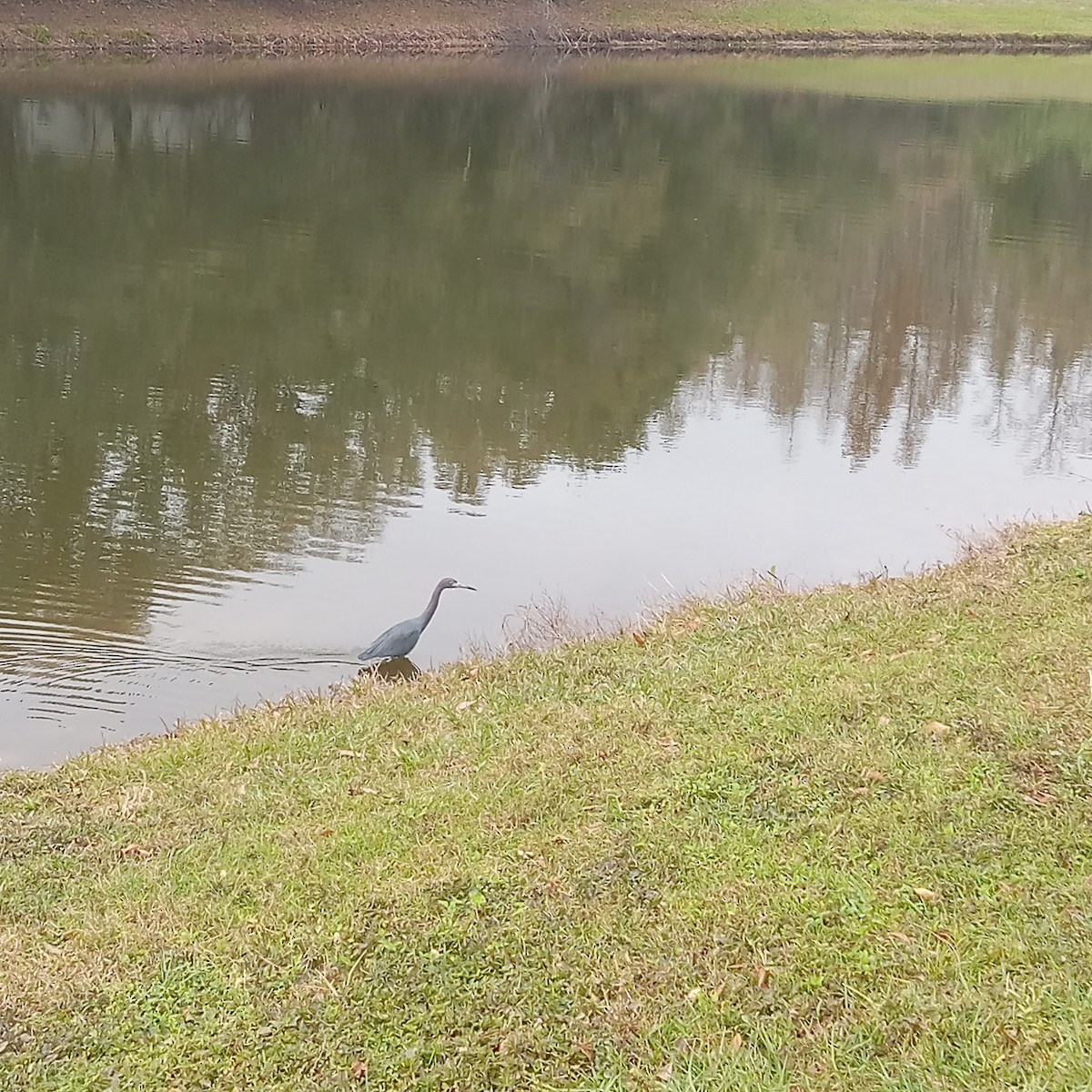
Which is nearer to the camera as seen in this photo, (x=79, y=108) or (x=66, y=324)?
(x=66, y=324)

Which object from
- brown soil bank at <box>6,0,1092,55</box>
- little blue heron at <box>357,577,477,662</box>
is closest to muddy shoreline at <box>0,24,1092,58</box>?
brown soil bank at <box>6,0,1092,55</box>

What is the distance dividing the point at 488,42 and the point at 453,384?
1865 inches

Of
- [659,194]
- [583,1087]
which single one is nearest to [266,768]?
[583,1087]

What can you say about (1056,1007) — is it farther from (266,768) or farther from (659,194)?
(659,194)

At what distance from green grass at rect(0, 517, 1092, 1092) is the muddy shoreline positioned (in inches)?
1803

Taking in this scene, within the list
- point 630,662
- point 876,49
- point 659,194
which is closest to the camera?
point 630,662

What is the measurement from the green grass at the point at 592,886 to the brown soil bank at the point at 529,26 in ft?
152

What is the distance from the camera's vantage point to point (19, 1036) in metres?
4.95

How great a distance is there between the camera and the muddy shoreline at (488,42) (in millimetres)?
48500

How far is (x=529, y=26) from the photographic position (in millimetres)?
61781

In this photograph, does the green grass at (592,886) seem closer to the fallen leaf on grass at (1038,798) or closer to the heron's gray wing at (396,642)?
the fallen leaf on grass at (1038,798)

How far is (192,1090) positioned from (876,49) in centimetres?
7053

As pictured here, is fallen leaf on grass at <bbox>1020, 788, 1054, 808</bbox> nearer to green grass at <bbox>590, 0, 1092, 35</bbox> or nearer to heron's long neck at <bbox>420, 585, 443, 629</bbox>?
heron's long neck at <bbox>420, 585, 443, 629</bbox>

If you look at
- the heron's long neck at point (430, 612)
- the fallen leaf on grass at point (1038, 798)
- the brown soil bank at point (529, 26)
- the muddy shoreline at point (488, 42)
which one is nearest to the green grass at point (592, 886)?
the fallen leaf on grass at point (1038, 798)
